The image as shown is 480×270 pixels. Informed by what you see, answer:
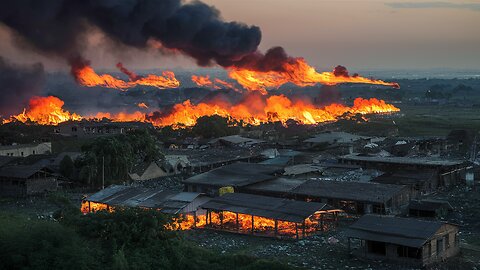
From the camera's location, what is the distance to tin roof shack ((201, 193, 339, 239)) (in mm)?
A: 19406

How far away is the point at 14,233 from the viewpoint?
13.5 metres

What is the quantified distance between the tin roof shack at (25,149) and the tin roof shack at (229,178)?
1593 cm

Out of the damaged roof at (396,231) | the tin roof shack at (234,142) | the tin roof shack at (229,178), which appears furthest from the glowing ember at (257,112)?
the damaged roof at (396,231)

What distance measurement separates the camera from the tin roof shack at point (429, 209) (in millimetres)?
21672

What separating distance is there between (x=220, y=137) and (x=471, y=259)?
30541 mm

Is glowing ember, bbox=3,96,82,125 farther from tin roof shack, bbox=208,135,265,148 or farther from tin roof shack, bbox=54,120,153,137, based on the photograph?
tin roof shack, bbox=208,135,265,148

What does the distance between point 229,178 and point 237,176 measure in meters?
0.47

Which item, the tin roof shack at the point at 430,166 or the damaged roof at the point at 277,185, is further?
the tin roof shack at the point at 430,166

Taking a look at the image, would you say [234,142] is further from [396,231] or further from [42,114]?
[396,231]

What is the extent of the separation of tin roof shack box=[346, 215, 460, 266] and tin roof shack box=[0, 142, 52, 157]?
26878mm

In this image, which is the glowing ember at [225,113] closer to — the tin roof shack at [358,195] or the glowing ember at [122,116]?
the glowing ember at [122,116]

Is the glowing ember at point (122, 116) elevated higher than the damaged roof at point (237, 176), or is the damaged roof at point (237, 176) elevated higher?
the glowing ember at point (122, 116)

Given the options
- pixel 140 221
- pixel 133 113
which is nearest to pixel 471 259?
pixel 140 221

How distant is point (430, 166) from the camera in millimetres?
28094
